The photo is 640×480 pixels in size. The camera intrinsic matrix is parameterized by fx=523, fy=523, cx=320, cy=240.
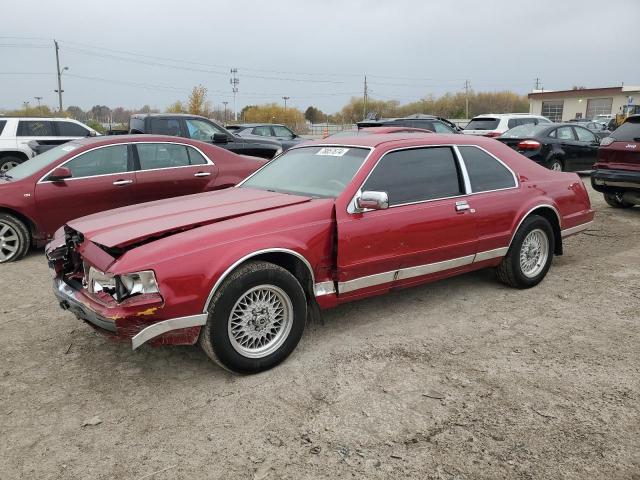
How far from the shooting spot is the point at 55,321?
14.8 feet

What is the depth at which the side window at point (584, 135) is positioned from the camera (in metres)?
13.2

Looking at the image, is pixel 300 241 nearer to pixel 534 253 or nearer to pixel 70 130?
pixel 534 253

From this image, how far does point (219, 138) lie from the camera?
34.4 feet

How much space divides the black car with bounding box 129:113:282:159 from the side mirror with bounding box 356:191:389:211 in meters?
7.27

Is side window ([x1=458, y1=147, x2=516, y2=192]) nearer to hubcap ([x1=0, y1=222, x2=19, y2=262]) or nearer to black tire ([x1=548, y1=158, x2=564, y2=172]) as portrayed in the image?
hubcap ([x1=0, y1=222, x2=19, y2=262])

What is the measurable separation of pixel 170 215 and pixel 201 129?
313 inches

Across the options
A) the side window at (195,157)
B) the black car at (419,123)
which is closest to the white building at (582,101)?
the black car at (419,123)

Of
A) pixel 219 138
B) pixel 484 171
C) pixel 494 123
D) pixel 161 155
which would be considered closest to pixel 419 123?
pixel 494 123

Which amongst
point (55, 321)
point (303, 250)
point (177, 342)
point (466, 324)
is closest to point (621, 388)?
point (466, 324)

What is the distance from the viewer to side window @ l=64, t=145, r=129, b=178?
6551 millimetres

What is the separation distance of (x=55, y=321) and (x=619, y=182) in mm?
8286

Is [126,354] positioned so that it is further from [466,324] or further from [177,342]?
[466,324]

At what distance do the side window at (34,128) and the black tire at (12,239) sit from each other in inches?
277

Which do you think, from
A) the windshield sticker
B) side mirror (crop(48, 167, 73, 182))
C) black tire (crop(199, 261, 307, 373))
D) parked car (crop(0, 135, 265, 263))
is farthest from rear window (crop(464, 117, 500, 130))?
black tire (crop(199, 261, 307, 373))
